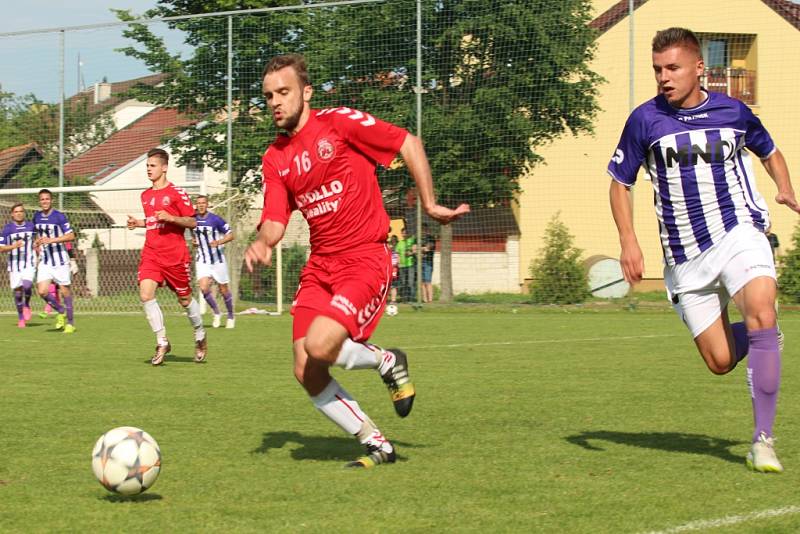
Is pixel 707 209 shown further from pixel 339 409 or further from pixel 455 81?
pixel 455 81

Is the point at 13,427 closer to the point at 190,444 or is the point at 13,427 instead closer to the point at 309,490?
the point at 190,444

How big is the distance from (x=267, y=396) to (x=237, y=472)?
3297 mm

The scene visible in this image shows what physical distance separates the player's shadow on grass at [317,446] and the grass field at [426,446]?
0.02 meters

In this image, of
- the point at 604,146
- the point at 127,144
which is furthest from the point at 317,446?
the point at 127,144

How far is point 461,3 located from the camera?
22453 millimetres

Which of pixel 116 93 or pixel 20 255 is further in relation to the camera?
pixel 116 93

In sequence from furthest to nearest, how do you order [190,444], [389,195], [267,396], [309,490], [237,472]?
[389,195] → [267,396] → [190,444] → [237,472] → [309,490]

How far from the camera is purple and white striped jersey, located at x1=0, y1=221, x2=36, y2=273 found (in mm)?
19281

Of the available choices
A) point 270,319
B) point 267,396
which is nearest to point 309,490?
point 267,396

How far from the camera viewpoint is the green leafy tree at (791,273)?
70.7 ft

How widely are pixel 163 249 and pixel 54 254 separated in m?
7.16

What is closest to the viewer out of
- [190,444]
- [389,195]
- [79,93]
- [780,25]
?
[190,444]

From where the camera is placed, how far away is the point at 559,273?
72.1 feet

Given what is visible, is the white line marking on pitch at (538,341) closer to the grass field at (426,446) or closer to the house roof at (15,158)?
the grass field at (426,446)
